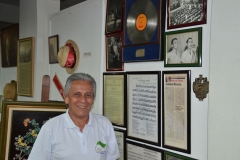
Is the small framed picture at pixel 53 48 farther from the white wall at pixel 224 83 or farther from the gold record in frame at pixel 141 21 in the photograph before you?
the white wall at pixel 224 83

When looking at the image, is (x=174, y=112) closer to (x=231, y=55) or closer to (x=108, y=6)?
(x=231, y=55)

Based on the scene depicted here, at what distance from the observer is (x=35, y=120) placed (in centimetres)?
170

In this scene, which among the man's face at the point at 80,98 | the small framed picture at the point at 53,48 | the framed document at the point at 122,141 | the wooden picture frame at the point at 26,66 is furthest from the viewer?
the wooden picture frame at the point at 26,66

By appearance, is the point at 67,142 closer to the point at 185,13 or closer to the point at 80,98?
the point at 80,98

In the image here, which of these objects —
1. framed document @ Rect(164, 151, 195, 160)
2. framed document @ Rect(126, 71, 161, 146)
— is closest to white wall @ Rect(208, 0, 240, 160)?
framed document @ Rect(164, 151, 195, 160)

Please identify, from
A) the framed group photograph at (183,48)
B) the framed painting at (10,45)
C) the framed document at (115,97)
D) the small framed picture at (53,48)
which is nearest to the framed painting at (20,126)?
the framed document at (115,97)

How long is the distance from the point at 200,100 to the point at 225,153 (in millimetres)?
292

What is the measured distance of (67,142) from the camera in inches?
50.0

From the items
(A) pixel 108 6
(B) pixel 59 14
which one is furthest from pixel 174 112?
(B) pixel 59 14

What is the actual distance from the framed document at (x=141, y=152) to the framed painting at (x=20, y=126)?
609mm

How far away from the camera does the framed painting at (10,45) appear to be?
10.6ft

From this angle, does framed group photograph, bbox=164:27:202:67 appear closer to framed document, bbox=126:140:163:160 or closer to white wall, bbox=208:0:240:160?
white wall, bbox=208:0:240:160

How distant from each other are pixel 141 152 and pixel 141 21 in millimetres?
803

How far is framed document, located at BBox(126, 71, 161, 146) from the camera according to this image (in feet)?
4.64
